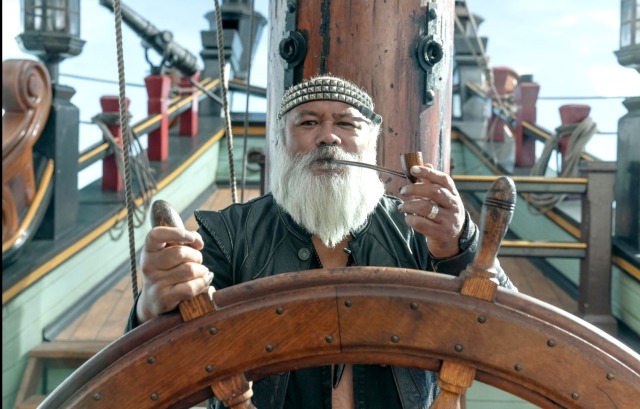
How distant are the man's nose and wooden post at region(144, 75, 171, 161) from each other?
477 centimetres

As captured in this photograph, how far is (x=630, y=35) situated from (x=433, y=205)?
3911 mm

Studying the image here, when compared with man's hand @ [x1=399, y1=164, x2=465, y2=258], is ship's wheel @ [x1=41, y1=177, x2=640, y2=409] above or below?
below

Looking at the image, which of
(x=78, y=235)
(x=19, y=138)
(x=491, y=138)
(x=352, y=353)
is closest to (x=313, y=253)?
(x=352, y=353)

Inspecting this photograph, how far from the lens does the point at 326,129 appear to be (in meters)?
1.83

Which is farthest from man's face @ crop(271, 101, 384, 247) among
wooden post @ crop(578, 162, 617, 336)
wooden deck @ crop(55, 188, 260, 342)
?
wooden post @ crop(578, 162, 617, 336)

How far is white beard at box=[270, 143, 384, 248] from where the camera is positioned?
1.80 m

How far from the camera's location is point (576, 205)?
6367mm

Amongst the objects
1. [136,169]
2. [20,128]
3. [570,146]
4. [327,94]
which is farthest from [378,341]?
[570,146]

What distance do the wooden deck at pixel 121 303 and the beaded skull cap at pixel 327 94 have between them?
298cm

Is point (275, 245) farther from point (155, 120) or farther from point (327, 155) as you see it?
point (155, 120)

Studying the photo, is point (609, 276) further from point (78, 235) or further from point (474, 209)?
point (78, 235)

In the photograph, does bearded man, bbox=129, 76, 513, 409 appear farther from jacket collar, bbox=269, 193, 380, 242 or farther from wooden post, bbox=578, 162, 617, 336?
wooden post, bbox=578, 162, 617, 336

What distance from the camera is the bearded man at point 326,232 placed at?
5.47ft

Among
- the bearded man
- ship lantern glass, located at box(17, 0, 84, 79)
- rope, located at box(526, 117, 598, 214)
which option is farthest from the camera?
rope, located at box(526, 117, 598, 214)
